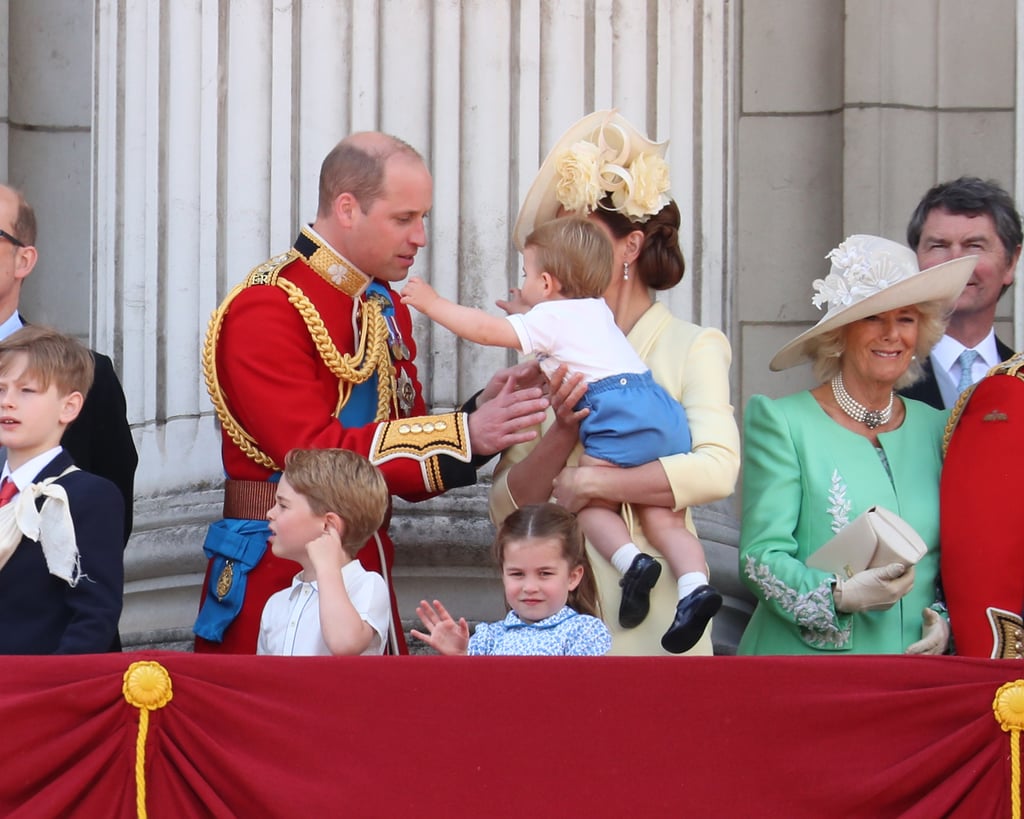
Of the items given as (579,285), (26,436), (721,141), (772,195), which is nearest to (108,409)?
(26,436)

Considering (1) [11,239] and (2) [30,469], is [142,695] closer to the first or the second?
(2) [30,469]

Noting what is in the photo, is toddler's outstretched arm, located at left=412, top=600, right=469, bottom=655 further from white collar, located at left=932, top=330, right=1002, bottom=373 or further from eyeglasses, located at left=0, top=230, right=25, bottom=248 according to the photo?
white collar, located at left=932, top=330, right=1002, bottom=373

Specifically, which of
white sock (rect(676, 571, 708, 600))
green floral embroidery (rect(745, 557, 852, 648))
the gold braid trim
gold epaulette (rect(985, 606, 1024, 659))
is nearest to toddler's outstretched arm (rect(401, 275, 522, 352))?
the gold braid trim

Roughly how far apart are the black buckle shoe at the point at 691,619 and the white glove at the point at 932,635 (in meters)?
0.44

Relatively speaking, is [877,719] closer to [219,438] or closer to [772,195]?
[219,438]

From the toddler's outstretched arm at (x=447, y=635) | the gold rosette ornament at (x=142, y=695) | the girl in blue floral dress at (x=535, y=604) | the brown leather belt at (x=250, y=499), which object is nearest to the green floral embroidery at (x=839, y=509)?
the girl in blue floral dress at (x=535, y=604)

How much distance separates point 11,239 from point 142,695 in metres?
1.59

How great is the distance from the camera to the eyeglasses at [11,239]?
490 centimetres

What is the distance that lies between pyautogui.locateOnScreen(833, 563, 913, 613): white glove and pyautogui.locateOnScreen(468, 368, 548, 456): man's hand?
0.70 meters

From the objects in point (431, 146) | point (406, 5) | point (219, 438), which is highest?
point (406, 5)

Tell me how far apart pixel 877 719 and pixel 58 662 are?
1361 mm

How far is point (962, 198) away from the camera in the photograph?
543cm

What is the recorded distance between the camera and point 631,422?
4500mm

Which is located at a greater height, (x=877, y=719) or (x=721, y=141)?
(x=721, y=141)
